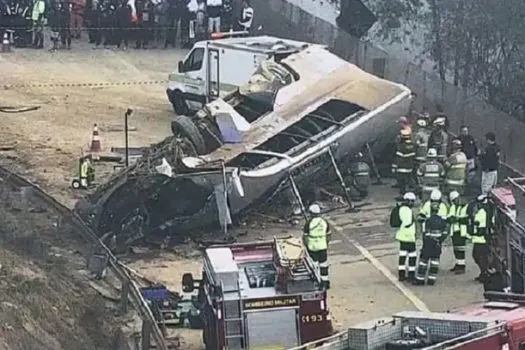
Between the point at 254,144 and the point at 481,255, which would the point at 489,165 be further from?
the point at 481,255

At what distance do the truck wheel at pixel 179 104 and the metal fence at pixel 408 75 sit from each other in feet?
14.3

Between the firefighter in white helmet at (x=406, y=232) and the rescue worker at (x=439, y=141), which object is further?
the rescue worker at (x=439, y=141)

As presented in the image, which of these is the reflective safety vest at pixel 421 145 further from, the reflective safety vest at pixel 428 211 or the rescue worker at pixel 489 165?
the reflective safety vest at pixel 428 211

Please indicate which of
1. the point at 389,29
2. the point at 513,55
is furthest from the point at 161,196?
the point at 389,29

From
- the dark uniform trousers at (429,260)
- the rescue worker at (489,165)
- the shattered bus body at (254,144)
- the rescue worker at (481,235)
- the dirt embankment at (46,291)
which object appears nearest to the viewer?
the dirt embankment at (46,291)

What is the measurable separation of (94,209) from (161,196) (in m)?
1.05

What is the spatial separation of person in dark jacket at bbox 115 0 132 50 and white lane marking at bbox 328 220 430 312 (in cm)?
1376

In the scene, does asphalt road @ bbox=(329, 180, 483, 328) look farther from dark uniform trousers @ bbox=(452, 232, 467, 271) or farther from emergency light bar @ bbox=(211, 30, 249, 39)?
emergency light bar @ bbox=(211, 30, 249, 39)

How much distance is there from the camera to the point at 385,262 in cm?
2244


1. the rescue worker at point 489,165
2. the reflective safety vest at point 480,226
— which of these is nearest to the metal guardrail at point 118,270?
the reflective safety vest at point 480,226

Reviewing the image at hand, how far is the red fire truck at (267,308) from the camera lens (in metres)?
17.0

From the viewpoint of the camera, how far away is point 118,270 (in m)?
19.6

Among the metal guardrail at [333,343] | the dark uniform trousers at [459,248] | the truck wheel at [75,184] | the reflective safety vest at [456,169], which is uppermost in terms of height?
the metal guardrail at [333,343]

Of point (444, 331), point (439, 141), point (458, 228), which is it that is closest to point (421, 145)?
point (439, 141)
